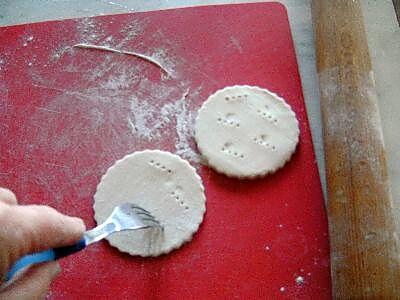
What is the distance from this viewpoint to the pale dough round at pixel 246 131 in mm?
1444

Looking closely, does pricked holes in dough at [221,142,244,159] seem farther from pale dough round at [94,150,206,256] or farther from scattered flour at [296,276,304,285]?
scattered flour at [296,276,304,285]

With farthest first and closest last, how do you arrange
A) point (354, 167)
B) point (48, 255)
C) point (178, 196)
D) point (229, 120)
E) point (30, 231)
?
point (229, 120) < point (178, 196) < point (354, 167) < point (48, 255) < point (30, 231)

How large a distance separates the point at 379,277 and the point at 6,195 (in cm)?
75

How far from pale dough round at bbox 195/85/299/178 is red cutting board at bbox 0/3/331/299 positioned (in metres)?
0.04

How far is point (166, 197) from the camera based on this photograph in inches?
54.9

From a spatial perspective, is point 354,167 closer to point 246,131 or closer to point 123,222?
point 246,131

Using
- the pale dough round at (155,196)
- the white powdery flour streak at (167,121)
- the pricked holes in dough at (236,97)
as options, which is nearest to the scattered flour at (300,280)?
the pale dough round at (155,196)

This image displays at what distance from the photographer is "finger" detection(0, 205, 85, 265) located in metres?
0.84

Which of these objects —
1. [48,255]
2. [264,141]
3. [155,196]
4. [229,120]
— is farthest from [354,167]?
[48,255]

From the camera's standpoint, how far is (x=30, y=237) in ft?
2.88

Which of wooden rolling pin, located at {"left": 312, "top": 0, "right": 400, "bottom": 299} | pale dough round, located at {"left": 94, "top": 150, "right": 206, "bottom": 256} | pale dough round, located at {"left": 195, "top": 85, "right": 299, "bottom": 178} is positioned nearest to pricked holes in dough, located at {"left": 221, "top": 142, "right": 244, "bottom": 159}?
pale dough round, located at {"left": 195, "top": 85, "right": 299, "bottom": 178}

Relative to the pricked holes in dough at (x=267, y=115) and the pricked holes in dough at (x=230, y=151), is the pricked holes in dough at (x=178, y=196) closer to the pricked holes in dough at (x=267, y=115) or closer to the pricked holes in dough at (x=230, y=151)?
the pricked holes in dough at (x=230, y=151)

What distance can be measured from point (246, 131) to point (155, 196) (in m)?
0.31

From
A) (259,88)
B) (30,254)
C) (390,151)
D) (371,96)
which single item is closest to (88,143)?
(259,88)
